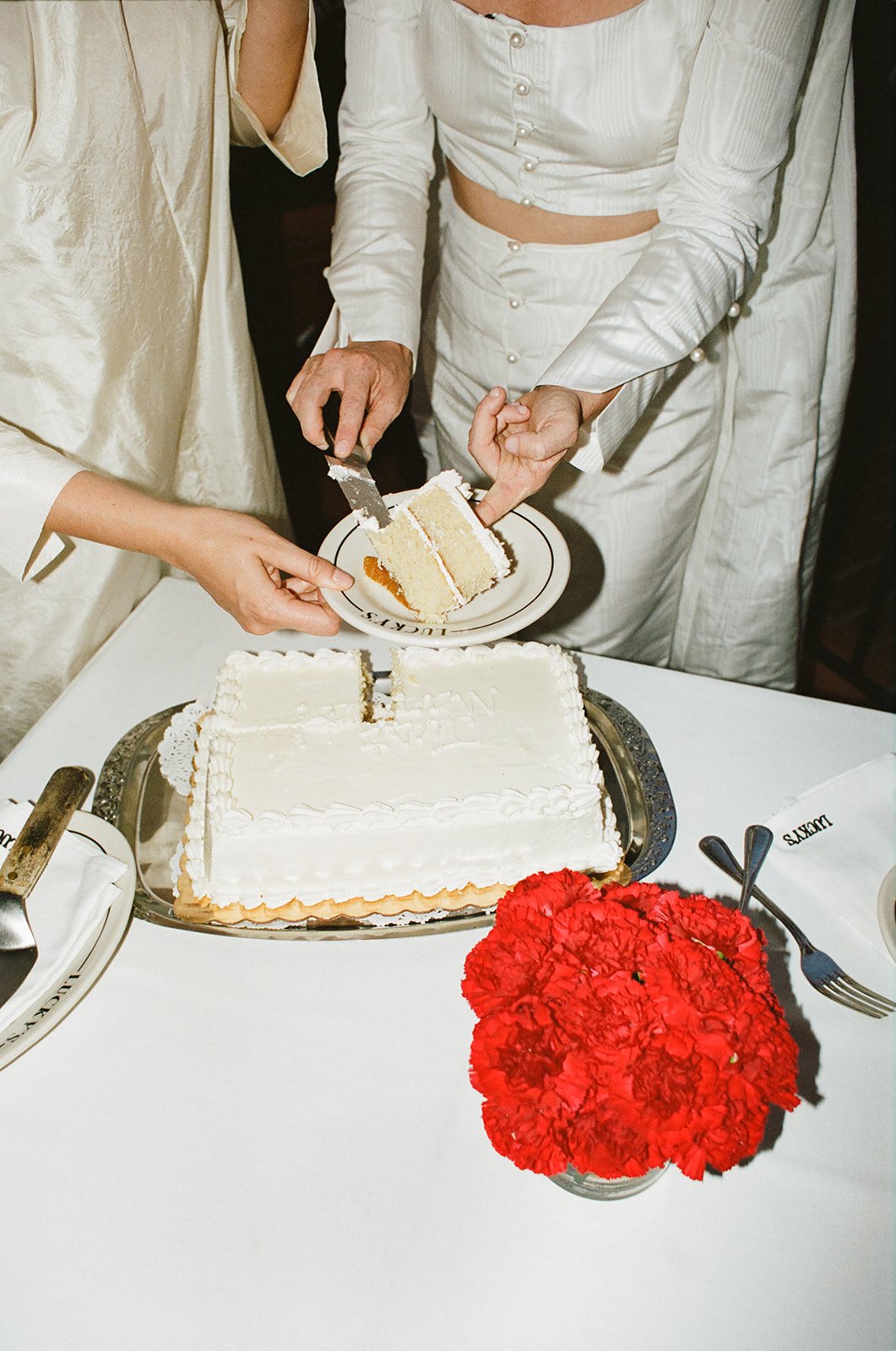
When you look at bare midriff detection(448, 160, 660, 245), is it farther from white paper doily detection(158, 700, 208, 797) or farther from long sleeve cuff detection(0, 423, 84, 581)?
white paper doily detection(158, 700, 208, 797)

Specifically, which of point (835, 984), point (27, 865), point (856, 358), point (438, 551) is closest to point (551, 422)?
point (438, 551)

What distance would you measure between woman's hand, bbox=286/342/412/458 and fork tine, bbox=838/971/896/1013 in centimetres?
121

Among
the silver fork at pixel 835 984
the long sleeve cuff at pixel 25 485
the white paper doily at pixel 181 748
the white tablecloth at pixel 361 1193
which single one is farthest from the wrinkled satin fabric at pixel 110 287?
the silver fork at pixel 835 984

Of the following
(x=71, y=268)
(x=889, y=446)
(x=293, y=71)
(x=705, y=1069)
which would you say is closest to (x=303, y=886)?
(x=705, y=1069)

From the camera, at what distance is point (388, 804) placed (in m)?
1.28

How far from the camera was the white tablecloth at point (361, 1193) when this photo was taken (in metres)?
0.96

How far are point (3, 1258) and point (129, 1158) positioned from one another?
0.52 feet

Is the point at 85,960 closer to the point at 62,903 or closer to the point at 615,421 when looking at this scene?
the point at 62,903

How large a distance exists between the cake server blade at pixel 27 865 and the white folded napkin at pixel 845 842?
3.56 feet

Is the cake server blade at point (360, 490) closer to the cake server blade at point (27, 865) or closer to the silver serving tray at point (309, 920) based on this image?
the silver serving tray at point (309, 920)

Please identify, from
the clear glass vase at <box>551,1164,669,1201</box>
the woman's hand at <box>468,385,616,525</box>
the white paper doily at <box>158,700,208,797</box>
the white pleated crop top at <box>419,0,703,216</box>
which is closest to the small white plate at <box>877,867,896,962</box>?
the clear glass vase at <box>551,1164,669,1201</box>

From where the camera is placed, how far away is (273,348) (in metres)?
2.63

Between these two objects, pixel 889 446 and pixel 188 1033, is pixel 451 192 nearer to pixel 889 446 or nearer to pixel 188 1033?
pixel 188 1033

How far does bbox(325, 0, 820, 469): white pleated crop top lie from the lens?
1.54 m
